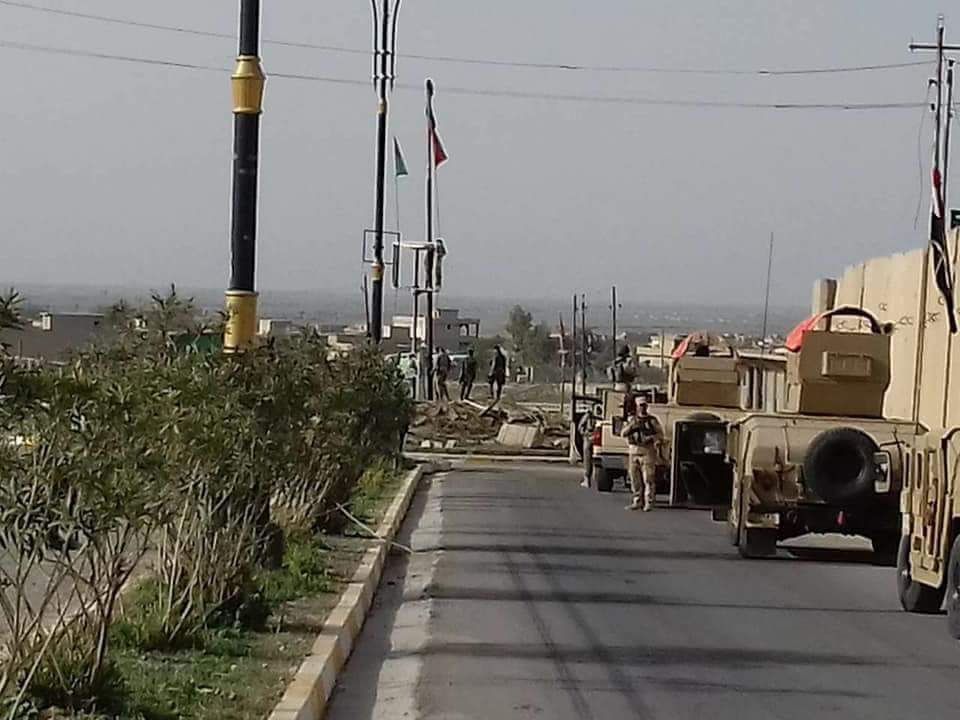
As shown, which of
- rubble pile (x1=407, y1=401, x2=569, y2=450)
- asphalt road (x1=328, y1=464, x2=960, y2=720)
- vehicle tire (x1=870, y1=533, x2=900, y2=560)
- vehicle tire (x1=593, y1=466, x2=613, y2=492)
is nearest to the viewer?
asphalt road (x1=328, y1=464, x2=960, y2=720)

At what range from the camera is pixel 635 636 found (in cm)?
1325

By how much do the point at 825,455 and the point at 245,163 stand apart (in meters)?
6.87

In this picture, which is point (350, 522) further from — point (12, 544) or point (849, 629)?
point (12, 544)

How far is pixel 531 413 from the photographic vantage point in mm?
47375

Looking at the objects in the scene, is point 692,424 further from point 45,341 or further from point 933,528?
point 45,341

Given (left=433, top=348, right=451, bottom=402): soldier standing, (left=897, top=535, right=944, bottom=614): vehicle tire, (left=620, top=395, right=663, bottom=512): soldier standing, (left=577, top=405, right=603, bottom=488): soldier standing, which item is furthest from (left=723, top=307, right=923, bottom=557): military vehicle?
(left=433, top=348, right=451, bottom=402): soldier standing

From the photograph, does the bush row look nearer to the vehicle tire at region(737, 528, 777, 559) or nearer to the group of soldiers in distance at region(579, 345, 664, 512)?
the vehicle tire at region(737, 528, 777, 559)

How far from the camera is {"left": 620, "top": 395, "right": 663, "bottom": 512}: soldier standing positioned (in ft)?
82.2

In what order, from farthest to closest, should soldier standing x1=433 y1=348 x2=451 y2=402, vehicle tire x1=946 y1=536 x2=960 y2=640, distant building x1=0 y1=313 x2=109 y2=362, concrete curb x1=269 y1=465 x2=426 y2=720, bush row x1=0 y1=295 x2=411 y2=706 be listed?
soldier standing x1=433 y1=348 x2=451 y2=402 < vehicle tire x1=946 y1=536 x2=960 y2=640 < concrete curb x1=269 y1=465 x2=426 y2=720 < distant building x1=0 y1=313 x2=109 y2=362 < bush row x1=0 y1=295 x2=411 y2=706

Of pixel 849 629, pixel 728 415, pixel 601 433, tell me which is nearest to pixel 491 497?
pixel 601 433

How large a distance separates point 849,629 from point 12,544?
25.8ft

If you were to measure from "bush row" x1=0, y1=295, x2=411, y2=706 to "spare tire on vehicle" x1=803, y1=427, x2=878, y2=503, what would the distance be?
16.2 ft

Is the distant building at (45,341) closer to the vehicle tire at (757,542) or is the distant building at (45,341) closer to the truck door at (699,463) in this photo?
the truck door at (699,463)

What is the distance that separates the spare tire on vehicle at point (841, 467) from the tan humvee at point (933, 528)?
99.9 inches
